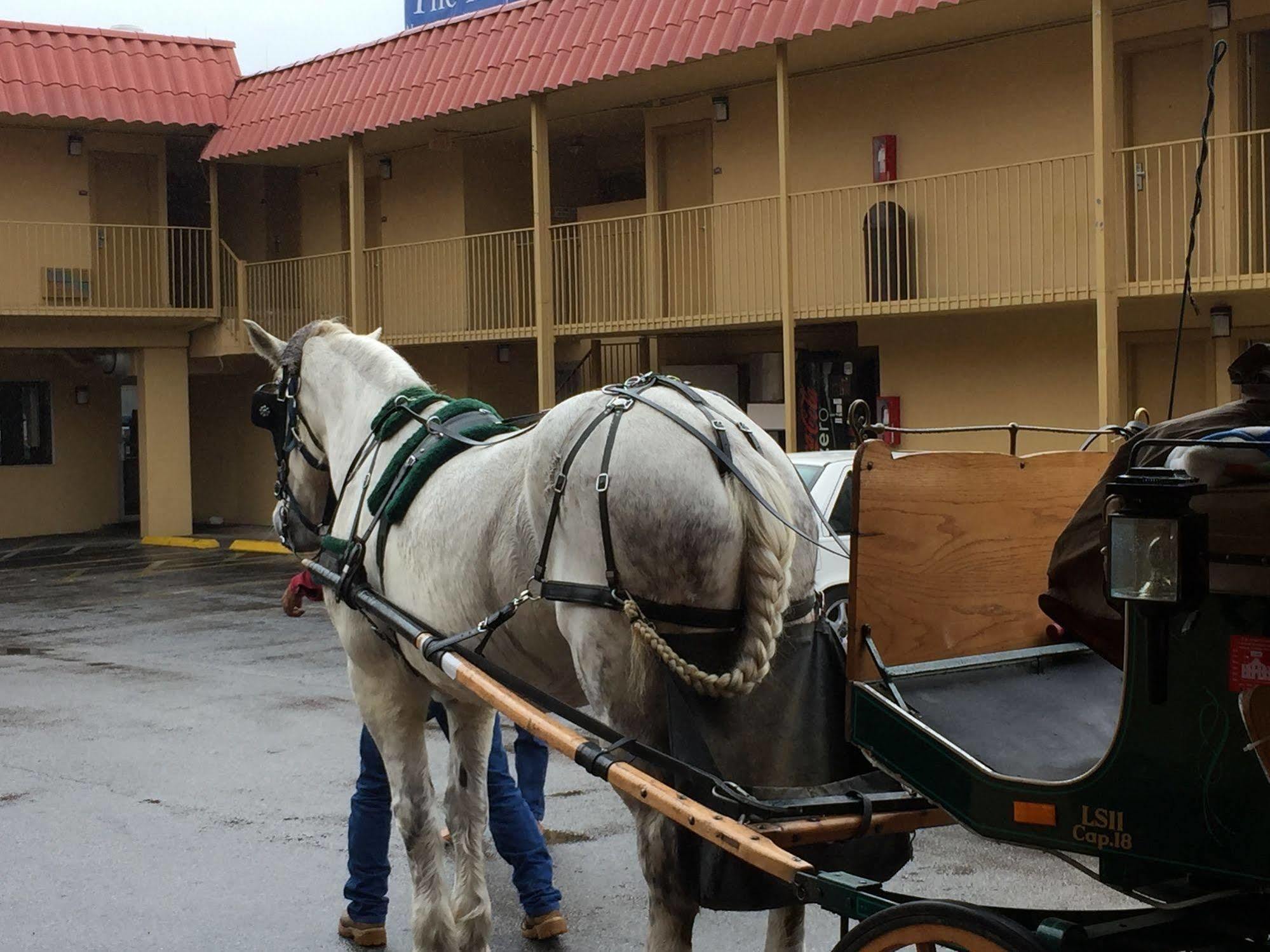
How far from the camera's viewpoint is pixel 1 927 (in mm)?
5578

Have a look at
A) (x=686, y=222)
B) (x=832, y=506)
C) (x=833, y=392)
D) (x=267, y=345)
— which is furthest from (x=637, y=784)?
(x=686, y=222)

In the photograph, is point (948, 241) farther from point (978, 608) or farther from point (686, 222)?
point (978, 608)

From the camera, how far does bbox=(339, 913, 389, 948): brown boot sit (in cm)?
543

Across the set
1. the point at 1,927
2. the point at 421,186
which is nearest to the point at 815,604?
the point at 1,927

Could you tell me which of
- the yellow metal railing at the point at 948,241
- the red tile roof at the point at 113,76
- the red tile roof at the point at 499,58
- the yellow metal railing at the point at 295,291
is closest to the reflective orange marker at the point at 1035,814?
the yellow metal railing at the point at 948,241

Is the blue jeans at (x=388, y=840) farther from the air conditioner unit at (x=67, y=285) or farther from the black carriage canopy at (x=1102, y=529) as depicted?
the air conditioner unit at (x=67, y=285)

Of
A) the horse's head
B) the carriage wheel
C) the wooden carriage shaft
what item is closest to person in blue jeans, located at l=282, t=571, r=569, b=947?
the horse's head

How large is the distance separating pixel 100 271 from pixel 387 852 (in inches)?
820

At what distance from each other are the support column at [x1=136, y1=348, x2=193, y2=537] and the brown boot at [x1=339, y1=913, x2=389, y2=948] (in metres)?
20.6

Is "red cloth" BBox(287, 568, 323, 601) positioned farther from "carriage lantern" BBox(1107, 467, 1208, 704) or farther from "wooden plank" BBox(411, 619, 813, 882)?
"carriage lantern" BBox(1107, 467, 1208, 704)

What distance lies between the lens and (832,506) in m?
9.48

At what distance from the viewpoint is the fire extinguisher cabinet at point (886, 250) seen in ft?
52.9

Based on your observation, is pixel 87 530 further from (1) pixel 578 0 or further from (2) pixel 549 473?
(2) pixel 549 473

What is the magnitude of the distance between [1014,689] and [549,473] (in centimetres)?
158
